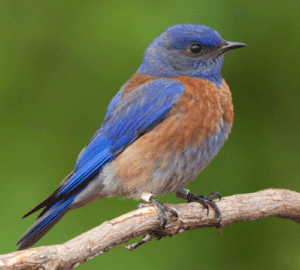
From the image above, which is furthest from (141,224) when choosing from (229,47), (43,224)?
(229,47)

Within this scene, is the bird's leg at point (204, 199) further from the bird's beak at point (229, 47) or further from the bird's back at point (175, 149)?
the bird's beak at point (229, 47)

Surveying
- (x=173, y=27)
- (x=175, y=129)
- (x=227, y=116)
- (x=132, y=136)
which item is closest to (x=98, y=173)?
(x=132, y=136)

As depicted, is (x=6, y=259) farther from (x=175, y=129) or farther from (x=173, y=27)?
(x=173, y=27)

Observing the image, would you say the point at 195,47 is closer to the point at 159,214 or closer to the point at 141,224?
the point at 159,214

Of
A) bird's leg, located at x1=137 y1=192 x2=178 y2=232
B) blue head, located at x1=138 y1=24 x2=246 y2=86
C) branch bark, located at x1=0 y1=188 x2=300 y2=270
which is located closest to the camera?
branch bark, located at x1=0 y1=188 x2=300 y2=270

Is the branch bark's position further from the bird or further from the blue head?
the blue head

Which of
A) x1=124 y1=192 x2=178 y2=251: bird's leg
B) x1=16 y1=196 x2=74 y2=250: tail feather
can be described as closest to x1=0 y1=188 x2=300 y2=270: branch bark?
x1=124 y1=192 x2=178 y2=251: bird's leg

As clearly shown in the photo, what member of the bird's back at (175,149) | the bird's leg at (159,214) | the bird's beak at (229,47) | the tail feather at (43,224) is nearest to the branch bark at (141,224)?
the bird's leg at (159,214)
